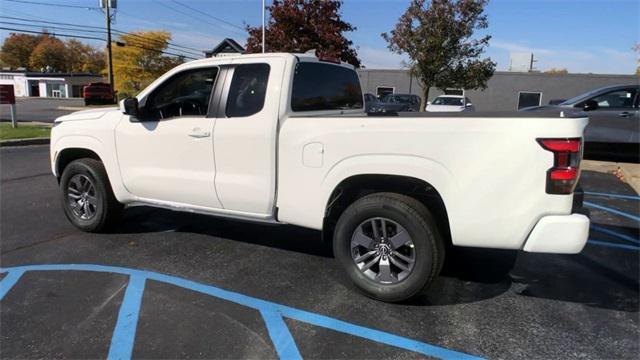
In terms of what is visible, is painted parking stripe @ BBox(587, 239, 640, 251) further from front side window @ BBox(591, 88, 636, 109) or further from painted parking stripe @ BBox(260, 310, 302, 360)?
front side window @ BBox(591, 88, 636, 109)

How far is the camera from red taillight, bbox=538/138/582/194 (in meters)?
2.96

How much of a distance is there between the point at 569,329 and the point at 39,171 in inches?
355

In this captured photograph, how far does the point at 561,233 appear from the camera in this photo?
9.96ft

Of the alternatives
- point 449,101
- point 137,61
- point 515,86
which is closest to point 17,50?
point 137,61

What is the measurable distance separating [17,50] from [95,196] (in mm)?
115913

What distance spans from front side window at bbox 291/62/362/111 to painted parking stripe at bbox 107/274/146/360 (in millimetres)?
1991

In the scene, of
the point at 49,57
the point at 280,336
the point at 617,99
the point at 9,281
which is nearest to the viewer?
the point at 280,336

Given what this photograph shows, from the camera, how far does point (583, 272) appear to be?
14.2 feet

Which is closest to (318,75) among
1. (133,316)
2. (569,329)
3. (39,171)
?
(133,316)

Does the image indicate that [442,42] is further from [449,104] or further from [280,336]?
[280,336]

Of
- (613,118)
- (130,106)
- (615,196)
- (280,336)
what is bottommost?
(280,336)

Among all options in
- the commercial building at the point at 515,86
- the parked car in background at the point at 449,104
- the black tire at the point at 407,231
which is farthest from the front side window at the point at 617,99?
the commercial building at the point at 515,86

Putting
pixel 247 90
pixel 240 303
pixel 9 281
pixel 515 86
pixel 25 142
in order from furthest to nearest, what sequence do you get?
pixel 515 86 → pixel 25 142 → pixel 247 90 → pixel 9 281 → pixel 240 303

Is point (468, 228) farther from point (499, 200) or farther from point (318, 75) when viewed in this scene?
point (318, 75)
